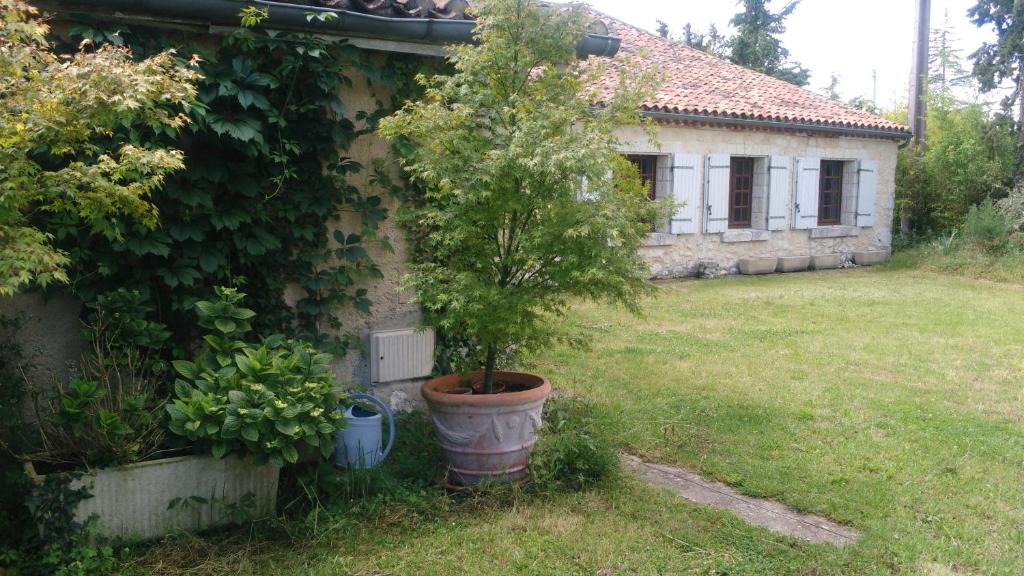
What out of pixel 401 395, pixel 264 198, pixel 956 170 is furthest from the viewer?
pixel 956 170

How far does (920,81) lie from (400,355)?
1630 cm

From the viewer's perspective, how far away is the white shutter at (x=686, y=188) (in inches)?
506

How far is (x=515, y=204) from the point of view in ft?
13.3

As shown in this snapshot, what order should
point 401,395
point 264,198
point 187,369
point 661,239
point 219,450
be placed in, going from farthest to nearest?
point 661,239, point 401,395, point 264,198, point 187,369, point 219,450

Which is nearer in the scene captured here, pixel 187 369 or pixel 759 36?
pixel 187 369

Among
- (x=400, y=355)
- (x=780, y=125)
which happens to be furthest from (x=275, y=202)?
(x=780, y=125)

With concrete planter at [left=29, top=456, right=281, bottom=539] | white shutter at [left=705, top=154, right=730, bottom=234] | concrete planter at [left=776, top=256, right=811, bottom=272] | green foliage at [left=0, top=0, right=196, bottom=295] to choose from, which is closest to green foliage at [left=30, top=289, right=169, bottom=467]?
concrete planter at [left=29, top=456, right=281, bottom=539]

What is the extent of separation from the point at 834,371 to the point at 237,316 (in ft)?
17.0

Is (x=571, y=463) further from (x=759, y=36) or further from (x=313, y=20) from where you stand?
(x=759, y=36)

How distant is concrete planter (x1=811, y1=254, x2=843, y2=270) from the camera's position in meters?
15.0

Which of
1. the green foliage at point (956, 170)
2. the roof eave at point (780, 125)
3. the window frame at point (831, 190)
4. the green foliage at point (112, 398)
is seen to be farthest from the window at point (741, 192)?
the green foliage at point (112, 398)

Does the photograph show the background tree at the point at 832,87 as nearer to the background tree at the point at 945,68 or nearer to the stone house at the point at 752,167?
the background tree at the point at 945,68

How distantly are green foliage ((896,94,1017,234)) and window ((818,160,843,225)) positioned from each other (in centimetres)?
182

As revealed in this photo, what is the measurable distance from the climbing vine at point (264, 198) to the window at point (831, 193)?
42.2ft
